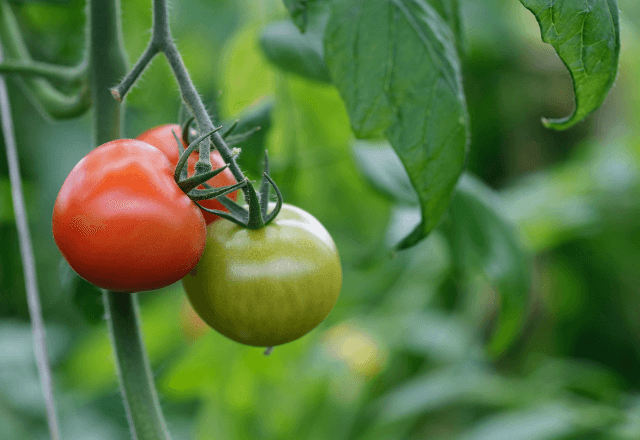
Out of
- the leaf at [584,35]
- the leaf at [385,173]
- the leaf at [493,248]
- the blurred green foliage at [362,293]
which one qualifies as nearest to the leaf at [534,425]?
the blurred green foliage at [362,293]

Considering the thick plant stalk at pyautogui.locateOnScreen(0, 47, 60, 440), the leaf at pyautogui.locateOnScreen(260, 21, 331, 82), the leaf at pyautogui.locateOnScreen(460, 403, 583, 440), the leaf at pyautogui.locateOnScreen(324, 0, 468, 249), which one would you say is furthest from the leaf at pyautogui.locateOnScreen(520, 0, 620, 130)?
the leaf at pyautogui.locateOnScreen(460, 403, 583, 440)

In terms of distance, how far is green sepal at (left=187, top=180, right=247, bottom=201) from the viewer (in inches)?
13.7

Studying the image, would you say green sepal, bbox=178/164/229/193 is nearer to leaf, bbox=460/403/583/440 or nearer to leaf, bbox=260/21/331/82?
leaf, bbox=260/21/331/82

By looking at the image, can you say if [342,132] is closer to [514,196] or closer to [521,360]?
[514,196]

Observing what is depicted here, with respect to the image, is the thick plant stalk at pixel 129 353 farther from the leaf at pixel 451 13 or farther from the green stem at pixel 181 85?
the leaf at pixel 451 13

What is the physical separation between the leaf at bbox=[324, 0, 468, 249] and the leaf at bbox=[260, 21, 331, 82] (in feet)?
0.59

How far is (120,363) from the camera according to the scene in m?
0.42

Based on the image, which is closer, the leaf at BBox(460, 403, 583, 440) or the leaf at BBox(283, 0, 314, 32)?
the leaf at BBox(283, 0, 314, 32)

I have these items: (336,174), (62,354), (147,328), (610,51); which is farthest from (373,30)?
(62,354)

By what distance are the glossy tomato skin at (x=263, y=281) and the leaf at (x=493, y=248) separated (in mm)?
326

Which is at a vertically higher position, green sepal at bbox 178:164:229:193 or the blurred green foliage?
green sepal at bbox 178:164:229:193

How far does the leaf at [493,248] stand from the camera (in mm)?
683

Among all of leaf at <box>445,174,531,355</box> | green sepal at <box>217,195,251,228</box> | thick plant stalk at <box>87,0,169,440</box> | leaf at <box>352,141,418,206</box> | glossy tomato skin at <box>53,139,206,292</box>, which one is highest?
glossy tomato skin at <box>53,139,206,292</box>

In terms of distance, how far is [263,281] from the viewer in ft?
1.30
